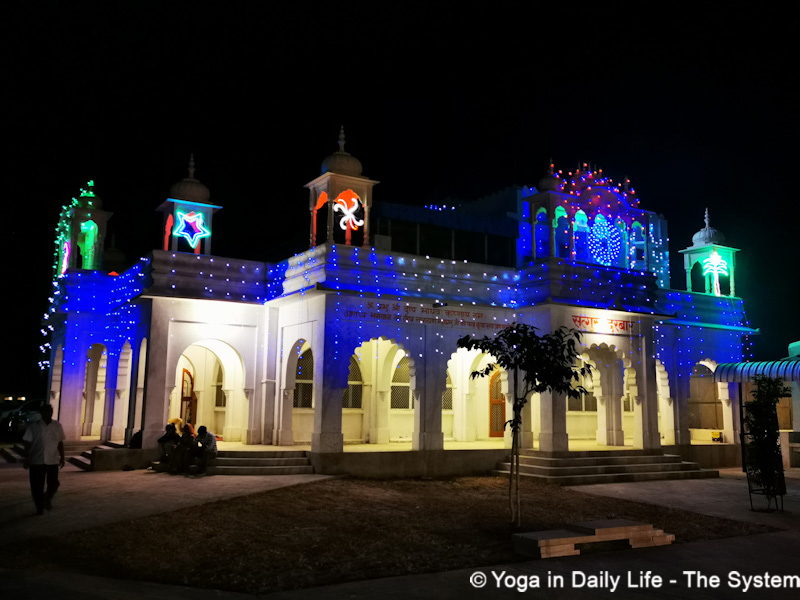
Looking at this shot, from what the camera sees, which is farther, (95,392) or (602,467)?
(95,392)

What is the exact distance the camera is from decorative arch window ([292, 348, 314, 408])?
19.0 m

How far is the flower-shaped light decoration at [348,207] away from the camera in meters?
16.8

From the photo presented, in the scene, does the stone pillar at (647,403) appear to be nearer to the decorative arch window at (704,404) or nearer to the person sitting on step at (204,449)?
the decorative arch window at (704,404)

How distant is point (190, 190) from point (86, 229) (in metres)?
5.16

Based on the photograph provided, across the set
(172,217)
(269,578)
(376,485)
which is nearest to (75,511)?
(269,578)

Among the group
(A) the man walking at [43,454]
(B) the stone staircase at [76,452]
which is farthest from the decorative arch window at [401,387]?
(A) the man walking at [43,454]

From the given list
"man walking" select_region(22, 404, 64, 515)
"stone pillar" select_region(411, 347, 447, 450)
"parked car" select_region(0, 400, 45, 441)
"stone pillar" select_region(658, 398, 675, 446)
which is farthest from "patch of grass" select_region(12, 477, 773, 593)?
"parked car" select_region(0, 400, 45, 441)

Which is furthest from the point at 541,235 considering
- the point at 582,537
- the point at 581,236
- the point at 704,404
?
the point at 582,537

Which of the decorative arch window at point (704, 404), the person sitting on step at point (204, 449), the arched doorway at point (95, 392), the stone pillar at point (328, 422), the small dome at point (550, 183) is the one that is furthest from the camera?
the decorative arch window at point (704, 404)

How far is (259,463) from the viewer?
15203 mm

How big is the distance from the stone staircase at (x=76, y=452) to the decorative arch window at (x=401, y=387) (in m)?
7.01

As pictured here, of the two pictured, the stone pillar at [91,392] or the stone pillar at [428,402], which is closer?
the stone pillar at [428,402]

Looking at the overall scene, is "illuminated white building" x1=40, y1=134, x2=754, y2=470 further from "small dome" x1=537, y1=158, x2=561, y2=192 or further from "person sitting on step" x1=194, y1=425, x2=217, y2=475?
"person sitting on step" x1=194, y1=425, x2=217, y2=475

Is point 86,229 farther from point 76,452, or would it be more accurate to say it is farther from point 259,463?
point 259,463
